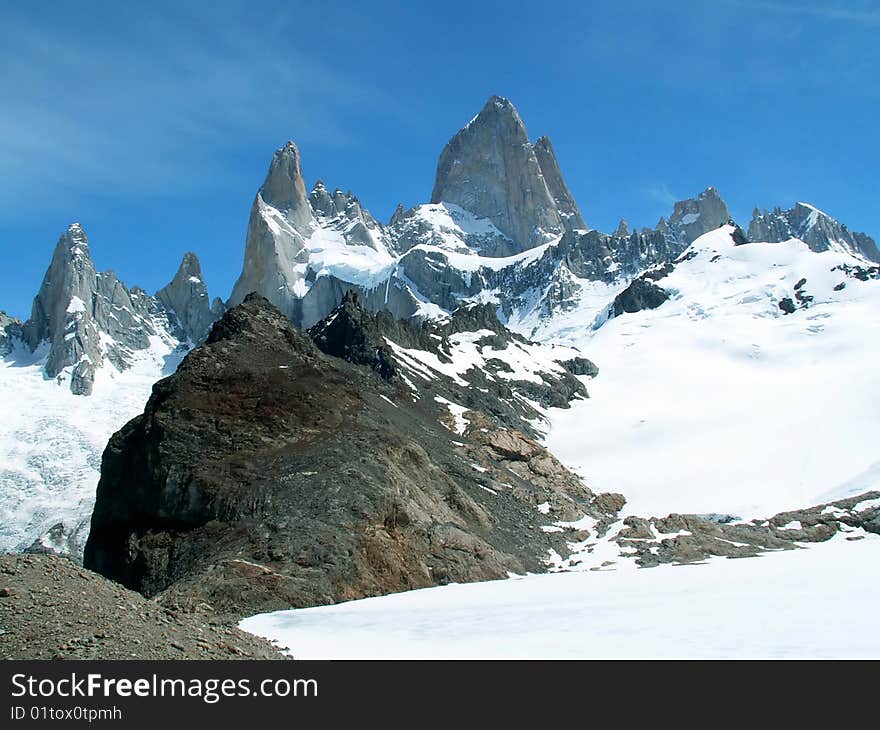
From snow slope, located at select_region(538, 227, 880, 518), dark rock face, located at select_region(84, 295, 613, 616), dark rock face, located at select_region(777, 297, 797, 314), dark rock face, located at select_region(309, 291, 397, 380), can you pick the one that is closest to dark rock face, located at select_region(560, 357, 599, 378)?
snow slope, located at select_region(538, 227, 880, 518)

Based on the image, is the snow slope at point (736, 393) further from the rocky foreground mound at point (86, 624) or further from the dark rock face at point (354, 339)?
the rocky foreground mound at point (86, 624)

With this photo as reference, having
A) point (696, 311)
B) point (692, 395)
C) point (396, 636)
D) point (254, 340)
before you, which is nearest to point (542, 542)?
point (254, 340)

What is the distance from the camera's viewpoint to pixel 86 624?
52.3ft

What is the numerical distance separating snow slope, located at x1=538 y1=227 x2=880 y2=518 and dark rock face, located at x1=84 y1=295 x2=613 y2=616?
89.0 feet

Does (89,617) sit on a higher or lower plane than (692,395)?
lower

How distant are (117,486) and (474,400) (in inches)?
1901

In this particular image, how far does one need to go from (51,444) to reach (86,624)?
150m

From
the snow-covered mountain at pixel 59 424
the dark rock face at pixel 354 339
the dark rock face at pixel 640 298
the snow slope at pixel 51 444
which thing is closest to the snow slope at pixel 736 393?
the dark rock face at pixel 640 298

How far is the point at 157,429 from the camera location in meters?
44.5

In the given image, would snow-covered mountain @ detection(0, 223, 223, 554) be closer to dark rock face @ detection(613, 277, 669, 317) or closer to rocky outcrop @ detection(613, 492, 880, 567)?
rocky outcrop @ detection(613, 492, 880, 567)

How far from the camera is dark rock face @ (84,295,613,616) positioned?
112 ft

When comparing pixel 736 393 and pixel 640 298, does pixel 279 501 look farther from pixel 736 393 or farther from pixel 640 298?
pixel 640 298

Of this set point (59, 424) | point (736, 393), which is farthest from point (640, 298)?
point (59, 424)
